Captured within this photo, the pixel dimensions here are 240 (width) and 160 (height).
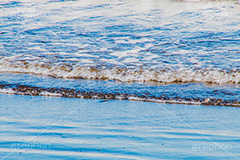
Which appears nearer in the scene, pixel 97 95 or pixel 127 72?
pixel 97 95

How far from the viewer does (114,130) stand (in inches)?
110

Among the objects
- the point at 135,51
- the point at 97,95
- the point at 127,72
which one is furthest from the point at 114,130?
the point at 135,51

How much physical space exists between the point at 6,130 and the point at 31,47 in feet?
12.6

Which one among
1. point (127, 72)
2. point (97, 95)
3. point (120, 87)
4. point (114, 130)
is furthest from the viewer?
point (127, 72)

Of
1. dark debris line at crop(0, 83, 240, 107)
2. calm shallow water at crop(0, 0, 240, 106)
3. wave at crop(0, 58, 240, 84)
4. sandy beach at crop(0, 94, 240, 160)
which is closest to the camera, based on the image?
sandy beach at crop(0, 94, 240, 160)

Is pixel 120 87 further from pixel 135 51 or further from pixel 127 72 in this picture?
pixel 135 51

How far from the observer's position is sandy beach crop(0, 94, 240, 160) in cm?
232

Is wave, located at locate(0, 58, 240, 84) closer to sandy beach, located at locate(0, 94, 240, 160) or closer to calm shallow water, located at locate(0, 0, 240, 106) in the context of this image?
calm shallow water, located at locate(0, 0, 240, 106)

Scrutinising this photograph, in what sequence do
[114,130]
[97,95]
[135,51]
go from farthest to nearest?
[135,51] → [97,95] → [114,130]

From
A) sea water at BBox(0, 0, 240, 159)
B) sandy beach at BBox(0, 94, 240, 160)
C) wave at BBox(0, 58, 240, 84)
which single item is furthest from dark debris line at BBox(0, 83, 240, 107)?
wave at BBox(0, 58, 240, 84)

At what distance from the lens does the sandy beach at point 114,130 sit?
232 cm

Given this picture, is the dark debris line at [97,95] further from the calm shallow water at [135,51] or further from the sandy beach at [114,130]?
the sandy beach at [114,130]

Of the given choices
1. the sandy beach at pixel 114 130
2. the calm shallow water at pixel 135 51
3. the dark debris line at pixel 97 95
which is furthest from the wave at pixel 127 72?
the sandy beach at pixel 114 130

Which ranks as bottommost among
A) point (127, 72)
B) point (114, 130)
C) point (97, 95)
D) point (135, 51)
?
point (114, 130)
